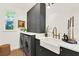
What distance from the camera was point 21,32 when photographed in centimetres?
198

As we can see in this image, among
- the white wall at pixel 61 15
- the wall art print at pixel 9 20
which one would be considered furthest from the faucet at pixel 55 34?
the wall art print at pixel 9 20

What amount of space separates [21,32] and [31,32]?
0.91 feet

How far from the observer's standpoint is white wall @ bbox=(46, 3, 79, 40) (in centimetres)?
187

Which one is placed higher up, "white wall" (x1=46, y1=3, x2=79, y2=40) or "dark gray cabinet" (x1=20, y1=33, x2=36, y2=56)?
"white wall" (x1=46, y1=3, x2=79, y2=40)

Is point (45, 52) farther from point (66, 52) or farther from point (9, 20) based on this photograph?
point (9, 20)

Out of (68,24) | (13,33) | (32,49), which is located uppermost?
(68,24)

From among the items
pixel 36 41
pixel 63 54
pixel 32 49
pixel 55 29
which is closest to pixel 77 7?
pixel 55 29

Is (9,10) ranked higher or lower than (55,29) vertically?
higher

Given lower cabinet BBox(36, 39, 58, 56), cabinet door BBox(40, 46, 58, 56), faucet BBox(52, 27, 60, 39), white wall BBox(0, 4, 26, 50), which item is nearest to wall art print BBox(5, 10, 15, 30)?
white wall BBox(0, 4, 26, 50)

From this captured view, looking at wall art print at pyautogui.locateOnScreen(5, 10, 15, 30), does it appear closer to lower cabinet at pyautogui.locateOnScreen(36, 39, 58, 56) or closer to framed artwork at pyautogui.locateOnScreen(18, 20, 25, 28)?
framed artwork at pyautogui.locateOnScreen(18, 20, 25, 28)

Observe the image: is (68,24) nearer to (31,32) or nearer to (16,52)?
(31,32)

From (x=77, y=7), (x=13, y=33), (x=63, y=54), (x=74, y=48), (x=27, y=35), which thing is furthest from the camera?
(x=27, y=35)

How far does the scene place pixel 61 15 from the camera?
6.69 feet

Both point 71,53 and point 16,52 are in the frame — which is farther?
point 16,52
